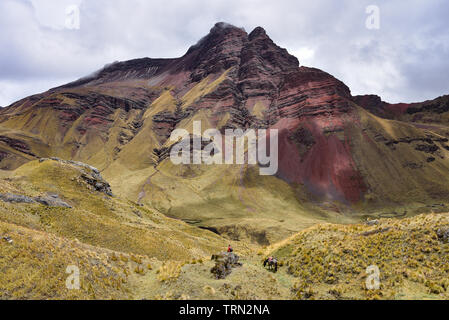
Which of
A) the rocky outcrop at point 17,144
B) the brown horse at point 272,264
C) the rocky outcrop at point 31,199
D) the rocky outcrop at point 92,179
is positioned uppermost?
the rocky outcrop at point 17,144

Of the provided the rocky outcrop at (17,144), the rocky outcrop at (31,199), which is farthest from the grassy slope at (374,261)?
the rocky outcrop at (17,144)

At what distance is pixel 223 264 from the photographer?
18.9 meters

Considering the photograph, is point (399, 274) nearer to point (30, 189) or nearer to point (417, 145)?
point (30, 189)

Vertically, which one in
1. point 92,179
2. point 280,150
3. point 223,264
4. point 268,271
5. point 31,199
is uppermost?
point 280,150

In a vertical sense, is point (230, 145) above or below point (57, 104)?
below

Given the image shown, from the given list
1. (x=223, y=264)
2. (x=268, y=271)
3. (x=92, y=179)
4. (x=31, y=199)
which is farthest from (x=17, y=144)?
(x=268, y=271)

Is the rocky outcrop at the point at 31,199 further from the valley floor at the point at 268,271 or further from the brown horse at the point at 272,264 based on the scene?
the brown horse at the point at 272,264

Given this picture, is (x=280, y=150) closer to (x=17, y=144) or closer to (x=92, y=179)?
(x=92, y=179)

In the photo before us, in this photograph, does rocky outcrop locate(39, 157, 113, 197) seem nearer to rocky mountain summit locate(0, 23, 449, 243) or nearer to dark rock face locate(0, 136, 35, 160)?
rocky mountain summit locate(0, 23, 449, 243)

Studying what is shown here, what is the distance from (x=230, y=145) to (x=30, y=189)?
105 meters

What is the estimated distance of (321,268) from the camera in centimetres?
1886

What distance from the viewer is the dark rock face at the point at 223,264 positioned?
1812 cm
